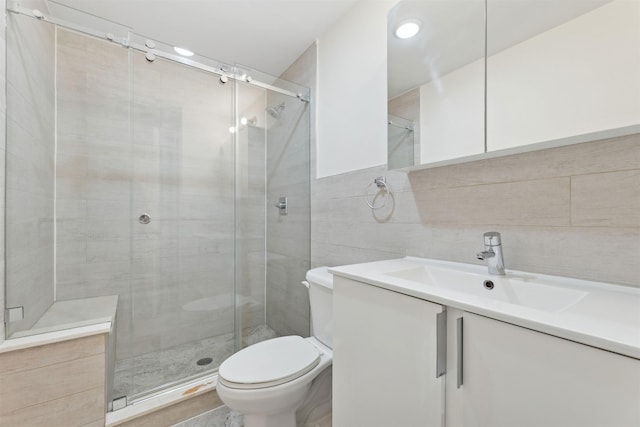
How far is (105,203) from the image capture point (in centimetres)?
181

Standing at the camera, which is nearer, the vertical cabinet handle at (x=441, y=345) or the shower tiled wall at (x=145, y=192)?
the vertical cabinet handle at (x=441, y=345)

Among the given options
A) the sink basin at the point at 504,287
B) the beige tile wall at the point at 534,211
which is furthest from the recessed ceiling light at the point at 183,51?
the sink basin at the point at 504,287

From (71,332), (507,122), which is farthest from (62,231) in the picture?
(507,122)

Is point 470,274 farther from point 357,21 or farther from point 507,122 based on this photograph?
point 357,21

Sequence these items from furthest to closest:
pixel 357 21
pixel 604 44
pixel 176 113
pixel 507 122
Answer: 1. pixel 176 113
2. pixel 357 21
3. pixel 507 122
4. pixel 604 44

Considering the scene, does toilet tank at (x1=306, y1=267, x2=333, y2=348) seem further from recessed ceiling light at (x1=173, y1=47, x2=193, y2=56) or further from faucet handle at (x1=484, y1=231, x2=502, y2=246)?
recessed ceiling light at (x1=173, y1=47, x2=193, y2=56)

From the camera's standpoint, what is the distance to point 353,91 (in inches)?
60.4

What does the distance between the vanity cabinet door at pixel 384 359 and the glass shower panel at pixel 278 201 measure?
95cm

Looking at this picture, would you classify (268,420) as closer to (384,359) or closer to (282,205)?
(384,359)

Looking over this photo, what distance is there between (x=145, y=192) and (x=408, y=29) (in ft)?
6.29

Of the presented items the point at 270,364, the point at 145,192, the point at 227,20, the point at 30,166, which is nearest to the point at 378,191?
the point at 270,364

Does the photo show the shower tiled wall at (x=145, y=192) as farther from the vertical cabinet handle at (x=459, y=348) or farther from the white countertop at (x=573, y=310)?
the vertical cabinet handle at (x=459, y=348)

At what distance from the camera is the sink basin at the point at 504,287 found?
0.72 meters

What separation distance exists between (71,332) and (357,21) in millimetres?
2102
